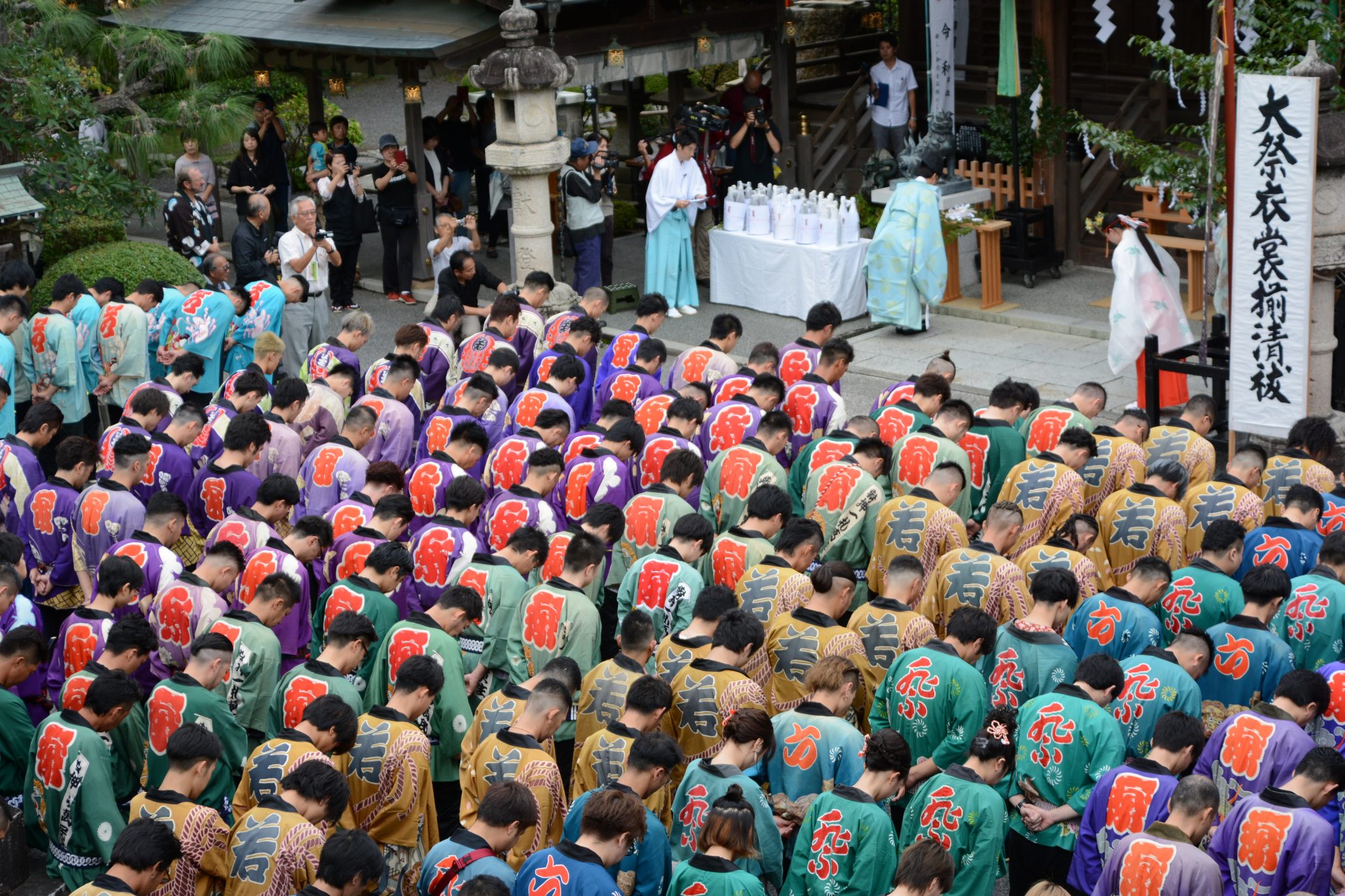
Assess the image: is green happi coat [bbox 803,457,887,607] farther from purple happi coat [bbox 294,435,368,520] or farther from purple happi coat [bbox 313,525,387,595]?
purple happi coat [bbox 294,435,368,520]

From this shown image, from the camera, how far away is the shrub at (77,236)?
598 inches

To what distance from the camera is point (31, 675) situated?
25.7 ft

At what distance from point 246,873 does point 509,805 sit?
3.47ft

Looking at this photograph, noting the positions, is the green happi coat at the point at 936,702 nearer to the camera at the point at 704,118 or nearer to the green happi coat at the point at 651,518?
the green happi coat at the point at 651,518

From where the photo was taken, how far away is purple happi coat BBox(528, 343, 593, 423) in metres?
11.1

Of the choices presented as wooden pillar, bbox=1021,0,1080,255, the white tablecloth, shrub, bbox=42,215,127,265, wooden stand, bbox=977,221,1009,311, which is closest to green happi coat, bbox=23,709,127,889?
shrub, bbox=42,215,127,265

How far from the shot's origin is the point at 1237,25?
12.7m

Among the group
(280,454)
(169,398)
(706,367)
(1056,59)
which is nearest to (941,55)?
(1056,59)

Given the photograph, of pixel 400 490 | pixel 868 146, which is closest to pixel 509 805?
pixel 400 490

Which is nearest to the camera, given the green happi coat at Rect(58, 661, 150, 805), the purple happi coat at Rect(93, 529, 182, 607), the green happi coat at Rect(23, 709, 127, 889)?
the green happi coat at Rect(23, 709, 127, 889)

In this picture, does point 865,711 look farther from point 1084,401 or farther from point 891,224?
point 891,224

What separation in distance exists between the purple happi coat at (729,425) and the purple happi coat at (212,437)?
3010mm

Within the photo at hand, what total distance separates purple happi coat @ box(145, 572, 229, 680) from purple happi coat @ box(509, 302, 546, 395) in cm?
439

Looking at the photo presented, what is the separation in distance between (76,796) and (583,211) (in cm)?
1016
